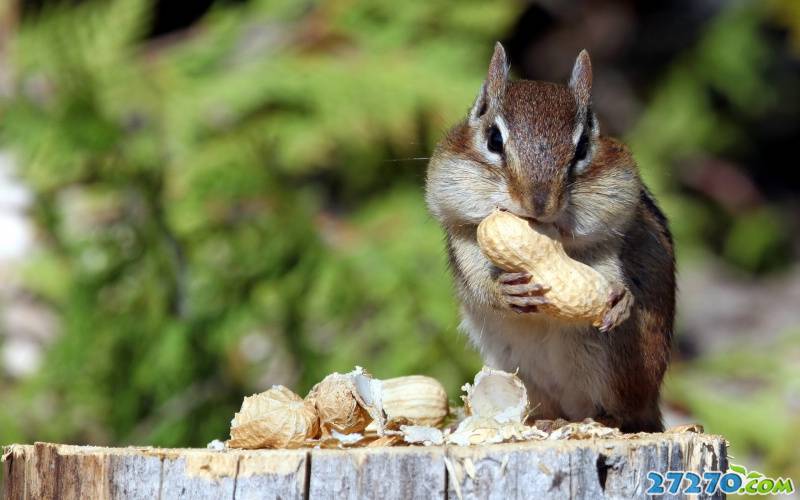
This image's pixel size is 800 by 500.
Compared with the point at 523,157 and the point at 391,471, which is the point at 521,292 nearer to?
the point at 523,157

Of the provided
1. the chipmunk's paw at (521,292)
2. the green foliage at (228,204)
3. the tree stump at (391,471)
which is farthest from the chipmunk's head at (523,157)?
the green foliage at (228,204)

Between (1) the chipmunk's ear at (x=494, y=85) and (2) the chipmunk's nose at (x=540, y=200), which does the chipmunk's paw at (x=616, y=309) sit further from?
(1) the chipmunk's ear at (x=494, y=85)

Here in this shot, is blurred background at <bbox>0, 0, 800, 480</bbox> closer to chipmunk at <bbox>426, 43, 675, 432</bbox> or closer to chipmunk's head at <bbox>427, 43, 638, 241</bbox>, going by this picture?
chipmunk at <bbox>426, 43, 675, 432</bbox>

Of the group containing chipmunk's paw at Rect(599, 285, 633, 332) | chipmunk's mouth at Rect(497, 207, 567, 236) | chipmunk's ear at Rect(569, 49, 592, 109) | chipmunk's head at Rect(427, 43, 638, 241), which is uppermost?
chipmunk's ear at Rect(569, 49, 592, 109)

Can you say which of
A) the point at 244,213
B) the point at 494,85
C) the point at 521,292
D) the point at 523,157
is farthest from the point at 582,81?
the point at 244,213

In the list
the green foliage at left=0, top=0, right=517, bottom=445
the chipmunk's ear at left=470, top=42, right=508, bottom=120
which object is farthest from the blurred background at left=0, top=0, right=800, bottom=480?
the chipmunk's ear at left=470, top=42, right=508, bottom=120

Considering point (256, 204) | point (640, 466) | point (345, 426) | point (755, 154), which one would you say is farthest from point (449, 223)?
point (755, 154)
